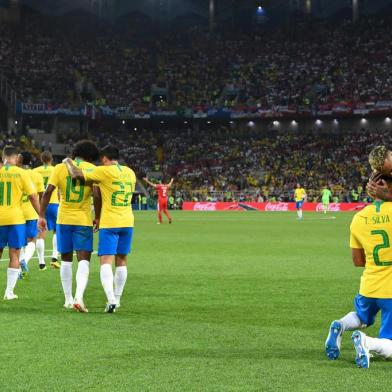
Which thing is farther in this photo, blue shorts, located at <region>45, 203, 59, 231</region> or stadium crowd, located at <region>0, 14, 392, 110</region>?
stadium crowd, located at <region>0, 14, 392, 110</region>

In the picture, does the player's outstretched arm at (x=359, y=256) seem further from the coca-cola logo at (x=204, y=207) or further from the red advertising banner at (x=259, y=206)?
the coca-cola logo at (x=204, y=207)

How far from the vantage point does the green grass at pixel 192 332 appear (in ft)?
21.4

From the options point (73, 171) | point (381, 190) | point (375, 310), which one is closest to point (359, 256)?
point (375, 310)

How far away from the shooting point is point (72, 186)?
35.9 ft

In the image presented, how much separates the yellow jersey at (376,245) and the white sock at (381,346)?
409mm

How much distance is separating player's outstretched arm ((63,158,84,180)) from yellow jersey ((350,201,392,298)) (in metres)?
4.42

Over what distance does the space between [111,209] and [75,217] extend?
0.63 meters

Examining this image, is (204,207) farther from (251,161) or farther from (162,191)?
(162,191)

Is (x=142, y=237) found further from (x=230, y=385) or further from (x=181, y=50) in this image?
(x=181, y=50)

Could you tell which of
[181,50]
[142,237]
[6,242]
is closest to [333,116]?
[181,50]

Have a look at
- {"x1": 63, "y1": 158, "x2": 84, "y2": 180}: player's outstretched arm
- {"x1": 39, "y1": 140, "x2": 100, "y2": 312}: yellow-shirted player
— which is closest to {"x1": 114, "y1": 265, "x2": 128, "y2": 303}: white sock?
{"x1": 39, "y1": 140, "x2": 100, "y2": 312}: yellow-shirted player

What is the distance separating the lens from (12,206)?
11.6m

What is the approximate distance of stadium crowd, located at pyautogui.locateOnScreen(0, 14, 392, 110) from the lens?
71.2 metres

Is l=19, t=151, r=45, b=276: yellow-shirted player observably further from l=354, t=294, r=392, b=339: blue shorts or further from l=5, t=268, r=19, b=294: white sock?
l=354, t=294, r=392, b=339: blue shorts
